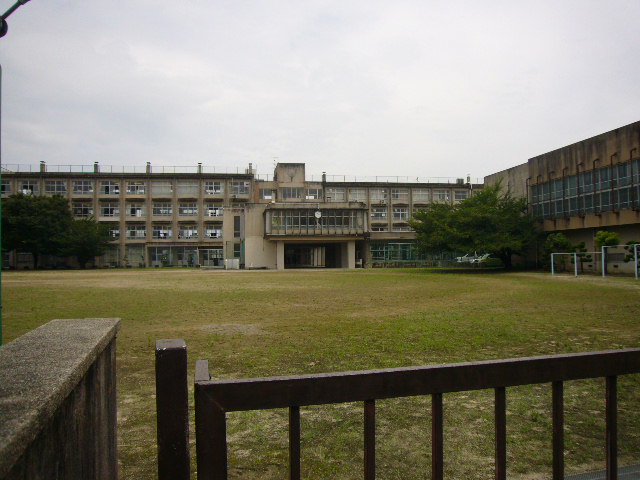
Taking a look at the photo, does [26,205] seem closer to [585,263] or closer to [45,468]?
[585,263]

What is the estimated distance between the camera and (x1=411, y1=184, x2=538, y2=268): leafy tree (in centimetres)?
3141

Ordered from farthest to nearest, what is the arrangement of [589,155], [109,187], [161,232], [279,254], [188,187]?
[188,187] → [161,232] → [109,187] → [279,254] → [589,155]

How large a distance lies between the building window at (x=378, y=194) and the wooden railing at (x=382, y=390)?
63.4 m

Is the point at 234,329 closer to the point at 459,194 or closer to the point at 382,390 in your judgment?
the point at 382,390

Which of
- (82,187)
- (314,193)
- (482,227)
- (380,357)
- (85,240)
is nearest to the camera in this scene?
(380,357)

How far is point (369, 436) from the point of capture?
1799 mm

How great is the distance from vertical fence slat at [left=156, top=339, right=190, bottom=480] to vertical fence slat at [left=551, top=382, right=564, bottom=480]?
1516 mm

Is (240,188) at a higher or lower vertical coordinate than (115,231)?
higher

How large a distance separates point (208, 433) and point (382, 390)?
65 centimetres

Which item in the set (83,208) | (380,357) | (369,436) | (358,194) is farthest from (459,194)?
(369,436)

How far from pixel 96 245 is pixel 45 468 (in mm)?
58232

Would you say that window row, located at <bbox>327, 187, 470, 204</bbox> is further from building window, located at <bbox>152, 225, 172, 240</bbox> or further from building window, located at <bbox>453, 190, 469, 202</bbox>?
building window, located at <bbox>152, 225, 172, 240</bbox>

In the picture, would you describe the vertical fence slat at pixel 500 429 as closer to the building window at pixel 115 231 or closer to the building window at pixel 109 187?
the building window at pixel 115 231

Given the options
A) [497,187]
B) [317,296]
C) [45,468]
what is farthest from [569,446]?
[497,187]
